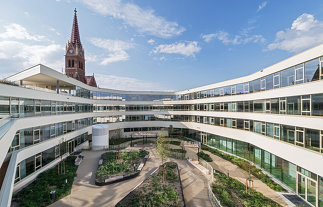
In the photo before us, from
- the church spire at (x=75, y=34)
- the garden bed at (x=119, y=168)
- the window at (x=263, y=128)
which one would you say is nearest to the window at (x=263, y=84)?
the window at (x=263, y=128)

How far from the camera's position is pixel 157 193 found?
11.6m

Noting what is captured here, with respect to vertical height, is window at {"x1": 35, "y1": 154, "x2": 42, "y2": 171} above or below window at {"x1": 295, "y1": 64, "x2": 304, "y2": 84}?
below

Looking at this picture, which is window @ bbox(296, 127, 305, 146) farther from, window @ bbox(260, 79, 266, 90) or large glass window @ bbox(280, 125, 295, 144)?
window @ bbox(260, 79, 266, 90)

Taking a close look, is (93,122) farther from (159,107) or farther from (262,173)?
(262,173)

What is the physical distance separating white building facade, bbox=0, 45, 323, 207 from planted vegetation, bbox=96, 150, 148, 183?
230 inches

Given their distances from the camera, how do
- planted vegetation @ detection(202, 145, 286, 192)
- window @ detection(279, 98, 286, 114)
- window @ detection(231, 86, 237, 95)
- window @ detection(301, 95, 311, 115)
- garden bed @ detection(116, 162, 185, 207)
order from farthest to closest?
window @ detection(231, 86, 237, 95), window @ detection(279, 98, 286, 114), planted vegetation @ detection(202, 145, 286, 192), window @ detection(301, 95, 311, 115), garden bed @ detection(116, 162, 185, 207)

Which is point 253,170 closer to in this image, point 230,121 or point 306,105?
point 230,121

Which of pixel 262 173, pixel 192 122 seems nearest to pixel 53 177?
pixel 262 173

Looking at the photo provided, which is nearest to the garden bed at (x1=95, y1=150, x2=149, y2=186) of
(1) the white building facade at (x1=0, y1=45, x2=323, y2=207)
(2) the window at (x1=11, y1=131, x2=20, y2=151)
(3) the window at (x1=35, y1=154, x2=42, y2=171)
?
(3) the window at (x1=35, y1=154, x2=42, y2=171)

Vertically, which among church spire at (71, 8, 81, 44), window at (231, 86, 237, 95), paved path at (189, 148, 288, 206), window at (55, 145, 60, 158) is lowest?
paved path at (189, 148, 288, 206)

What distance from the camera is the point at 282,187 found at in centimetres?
1375

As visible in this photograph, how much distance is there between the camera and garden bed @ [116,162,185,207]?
1042cm

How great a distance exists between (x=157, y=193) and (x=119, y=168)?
256 inches

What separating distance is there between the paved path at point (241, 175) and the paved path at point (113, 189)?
386 centimetres
